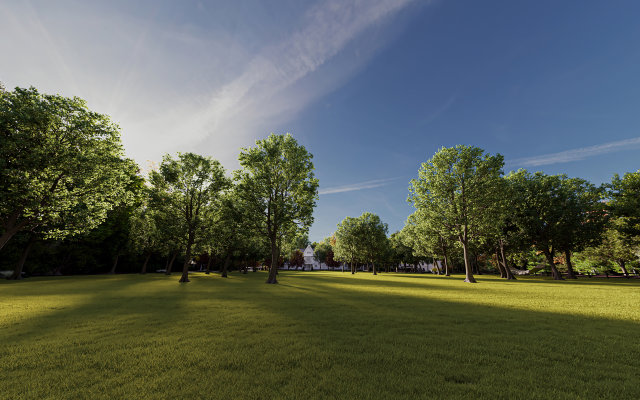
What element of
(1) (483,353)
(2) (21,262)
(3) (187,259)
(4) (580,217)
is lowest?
(2) (21,262)

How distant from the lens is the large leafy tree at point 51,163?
1813 centimetres

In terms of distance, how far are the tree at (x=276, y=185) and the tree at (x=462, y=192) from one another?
59.2ft

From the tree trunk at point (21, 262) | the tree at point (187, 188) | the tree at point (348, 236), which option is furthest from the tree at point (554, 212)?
the tree trunk at point (21, 262)

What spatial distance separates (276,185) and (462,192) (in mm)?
26094

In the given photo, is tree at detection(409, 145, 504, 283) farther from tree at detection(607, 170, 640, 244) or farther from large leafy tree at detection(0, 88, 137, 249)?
large leafy tree at detection(0, 88, 137, 249)

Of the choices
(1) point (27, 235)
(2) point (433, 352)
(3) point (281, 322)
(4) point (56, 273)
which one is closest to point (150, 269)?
(4) point (56, 273)

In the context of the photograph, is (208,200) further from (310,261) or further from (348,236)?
(310,261)

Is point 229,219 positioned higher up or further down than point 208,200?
further down

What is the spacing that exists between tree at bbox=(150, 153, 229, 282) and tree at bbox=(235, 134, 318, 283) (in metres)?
4.98

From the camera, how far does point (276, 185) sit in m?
29.5

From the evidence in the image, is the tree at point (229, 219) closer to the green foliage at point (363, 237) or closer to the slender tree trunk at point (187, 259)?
the slender tree trunk at point (187, 259)

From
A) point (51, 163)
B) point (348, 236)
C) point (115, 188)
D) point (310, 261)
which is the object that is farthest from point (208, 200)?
point (310, 261)

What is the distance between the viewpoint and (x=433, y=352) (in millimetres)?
5789

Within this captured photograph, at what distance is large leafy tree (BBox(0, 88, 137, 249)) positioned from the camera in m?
18.1
